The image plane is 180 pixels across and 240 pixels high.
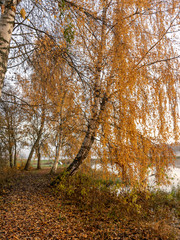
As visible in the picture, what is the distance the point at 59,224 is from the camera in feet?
12.0

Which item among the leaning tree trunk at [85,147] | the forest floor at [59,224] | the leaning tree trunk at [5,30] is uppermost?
the leaning tree trunk at [5,30]

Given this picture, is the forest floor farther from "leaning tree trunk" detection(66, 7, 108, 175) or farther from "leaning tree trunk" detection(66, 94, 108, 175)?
"leaning tree trunk" detection(66, 7, 108, 175)

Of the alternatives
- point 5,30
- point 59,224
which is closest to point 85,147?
point 59,224

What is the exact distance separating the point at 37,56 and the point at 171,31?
3547mm

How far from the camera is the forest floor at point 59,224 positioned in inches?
128

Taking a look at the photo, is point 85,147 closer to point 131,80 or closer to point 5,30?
point 131,80

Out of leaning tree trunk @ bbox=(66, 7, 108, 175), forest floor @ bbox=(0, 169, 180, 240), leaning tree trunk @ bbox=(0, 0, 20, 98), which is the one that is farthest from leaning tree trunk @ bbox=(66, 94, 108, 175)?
leaning tree trunk @ bbox=(0, 0, 20, 98)

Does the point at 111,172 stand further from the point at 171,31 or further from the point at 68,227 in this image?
the point at 171,31

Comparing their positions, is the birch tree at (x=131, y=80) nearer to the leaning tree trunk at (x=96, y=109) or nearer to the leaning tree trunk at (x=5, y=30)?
the leaning tree trunk at (x=96, y=109)

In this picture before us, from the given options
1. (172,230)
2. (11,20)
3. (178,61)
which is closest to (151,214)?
(172,230)

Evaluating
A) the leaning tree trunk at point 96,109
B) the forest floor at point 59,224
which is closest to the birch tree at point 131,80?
the leaning tree trunk at point 96,109

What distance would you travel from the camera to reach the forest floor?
10.7ft

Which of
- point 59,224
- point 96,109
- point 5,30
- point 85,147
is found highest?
point 5,30

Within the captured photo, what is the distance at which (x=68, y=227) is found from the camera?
141 inches
